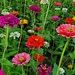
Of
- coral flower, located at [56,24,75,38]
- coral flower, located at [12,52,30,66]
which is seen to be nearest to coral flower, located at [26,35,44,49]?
coral flower, located at [12,52,30,66]

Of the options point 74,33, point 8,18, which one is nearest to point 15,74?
point 8,18

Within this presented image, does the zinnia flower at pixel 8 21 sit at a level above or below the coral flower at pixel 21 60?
above

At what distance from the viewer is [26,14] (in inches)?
122

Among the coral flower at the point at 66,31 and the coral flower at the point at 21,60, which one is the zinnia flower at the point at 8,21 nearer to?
the coral flower at the point at 21,60

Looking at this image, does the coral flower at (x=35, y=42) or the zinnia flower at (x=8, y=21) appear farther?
the coral flower at (x=35, y=42)

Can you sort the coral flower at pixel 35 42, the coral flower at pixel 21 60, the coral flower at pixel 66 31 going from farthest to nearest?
the coral flower at pixel 35 42
the coral flower at pixel 21 60
the coral flower at pixel 66 31

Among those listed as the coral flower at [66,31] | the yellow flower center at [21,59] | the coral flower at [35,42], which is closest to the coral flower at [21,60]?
the yellow flower center at [21,59]

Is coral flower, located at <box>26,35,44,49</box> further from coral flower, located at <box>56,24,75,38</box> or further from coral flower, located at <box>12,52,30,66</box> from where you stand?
coral flower, located at <box>56,24,75,38</box>

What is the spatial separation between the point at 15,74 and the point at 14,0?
1889 millimetres

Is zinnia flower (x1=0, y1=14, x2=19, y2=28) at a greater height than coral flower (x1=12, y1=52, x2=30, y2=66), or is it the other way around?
zinnia flower (x1=0, y1=14, x2=19, y2=28)

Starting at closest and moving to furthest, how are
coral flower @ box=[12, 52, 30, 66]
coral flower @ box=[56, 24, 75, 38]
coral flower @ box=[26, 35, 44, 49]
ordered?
coral flower @ box=[56, 24, 75, 38]
coral flower @ box=[12, 52, 30, 66]
coral flower @ box=[26, 35, 44, 49]

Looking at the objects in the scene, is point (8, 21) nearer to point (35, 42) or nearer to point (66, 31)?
point (35, 42)

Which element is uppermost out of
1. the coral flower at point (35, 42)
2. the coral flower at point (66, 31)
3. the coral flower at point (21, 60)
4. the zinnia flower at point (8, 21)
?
the coral flower at point (66, 31)

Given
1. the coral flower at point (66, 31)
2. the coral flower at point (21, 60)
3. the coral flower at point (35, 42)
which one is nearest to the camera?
the coral flower at point (66, 31)
